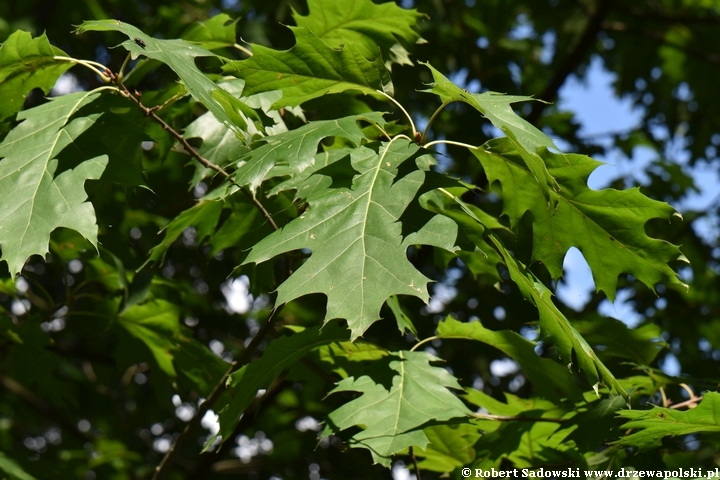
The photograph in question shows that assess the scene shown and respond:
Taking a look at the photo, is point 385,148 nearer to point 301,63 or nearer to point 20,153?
point 301,63

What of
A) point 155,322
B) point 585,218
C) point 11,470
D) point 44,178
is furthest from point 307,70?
point 11,470

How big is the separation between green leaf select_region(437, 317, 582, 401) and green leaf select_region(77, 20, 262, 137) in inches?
29.8

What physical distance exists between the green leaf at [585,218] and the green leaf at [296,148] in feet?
1.12

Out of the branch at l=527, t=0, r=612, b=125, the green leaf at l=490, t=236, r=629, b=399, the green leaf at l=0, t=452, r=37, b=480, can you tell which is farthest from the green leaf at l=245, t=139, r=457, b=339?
the branch at l=527, t=0, r=612, b=125

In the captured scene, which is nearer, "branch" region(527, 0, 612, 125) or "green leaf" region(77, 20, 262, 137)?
"green leaf" region(77, 20, 262, 137)

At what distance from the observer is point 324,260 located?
1.53 m

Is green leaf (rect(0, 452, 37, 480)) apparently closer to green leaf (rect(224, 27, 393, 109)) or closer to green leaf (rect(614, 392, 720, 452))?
green leaf (rect(224, 27, 393, 109))

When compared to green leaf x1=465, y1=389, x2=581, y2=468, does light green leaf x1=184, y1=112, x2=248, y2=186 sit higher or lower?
higher

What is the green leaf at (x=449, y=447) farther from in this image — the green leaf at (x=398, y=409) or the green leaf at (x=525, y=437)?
the green leaf at (x=398, y=409)

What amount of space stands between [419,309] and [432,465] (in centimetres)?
133

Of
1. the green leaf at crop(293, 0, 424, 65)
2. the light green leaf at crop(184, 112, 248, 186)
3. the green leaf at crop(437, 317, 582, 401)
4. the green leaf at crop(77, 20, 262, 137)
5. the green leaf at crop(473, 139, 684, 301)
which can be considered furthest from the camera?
the green leaf at crop(293, 0, 424, 65)

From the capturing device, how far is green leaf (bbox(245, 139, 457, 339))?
4.76 ft

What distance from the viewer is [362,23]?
241cm

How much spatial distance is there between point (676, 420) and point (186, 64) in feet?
4.51
